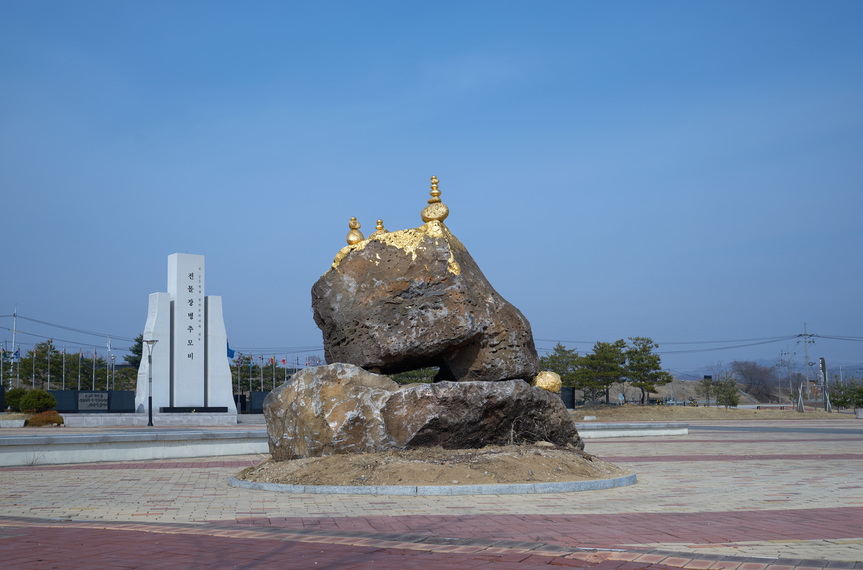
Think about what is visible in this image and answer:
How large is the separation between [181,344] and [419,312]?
29700 millimetres

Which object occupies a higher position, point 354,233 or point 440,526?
point 354,233

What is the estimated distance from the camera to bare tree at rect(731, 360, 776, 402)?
11100 centimetres

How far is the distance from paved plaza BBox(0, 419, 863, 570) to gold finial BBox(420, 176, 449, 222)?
4.63m

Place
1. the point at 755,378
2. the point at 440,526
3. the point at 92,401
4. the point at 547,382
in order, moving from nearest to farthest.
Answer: the point at 440,526, the point at 547,382, the point at 92,401, the point at 755,378

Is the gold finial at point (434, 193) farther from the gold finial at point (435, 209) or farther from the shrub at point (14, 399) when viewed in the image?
the shrub at point (14, 399)

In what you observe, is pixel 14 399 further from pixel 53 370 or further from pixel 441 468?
pixel 441 468

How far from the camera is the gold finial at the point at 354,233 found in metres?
12.1

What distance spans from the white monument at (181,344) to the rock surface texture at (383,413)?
27216 mm

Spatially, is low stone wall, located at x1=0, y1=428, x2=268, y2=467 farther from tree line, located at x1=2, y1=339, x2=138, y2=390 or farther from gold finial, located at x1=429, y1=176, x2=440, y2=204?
tree line, located at x1=2, y1=339, x2=138, y2=390

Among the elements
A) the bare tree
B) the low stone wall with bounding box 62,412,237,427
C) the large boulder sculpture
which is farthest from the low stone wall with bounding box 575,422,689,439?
the bare tree

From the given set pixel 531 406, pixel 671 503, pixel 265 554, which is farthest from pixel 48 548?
pixel 531 406

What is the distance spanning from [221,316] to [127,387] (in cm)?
4277

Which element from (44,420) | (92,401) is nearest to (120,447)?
Answer: (44,420)

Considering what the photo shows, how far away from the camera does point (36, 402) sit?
36.2 meters
